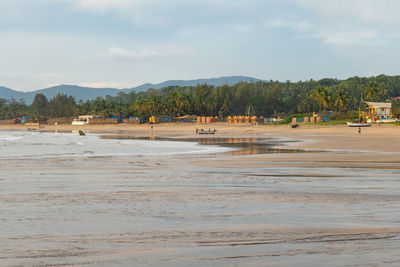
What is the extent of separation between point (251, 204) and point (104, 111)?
628ft

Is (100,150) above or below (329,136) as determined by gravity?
above

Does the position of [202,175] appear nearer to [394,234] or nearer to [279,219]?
[279,219]

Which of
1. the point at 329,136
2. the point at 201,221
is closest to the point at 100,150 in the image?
the point at 201,221

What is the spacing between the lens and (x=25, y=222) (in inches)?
343

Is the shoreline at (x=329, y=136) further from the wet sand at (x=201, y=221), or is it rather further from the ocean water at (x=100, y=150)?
the wet sand at (x=201, y=221)

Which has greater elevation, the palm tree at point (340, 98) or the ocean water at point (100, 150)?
the palm tree at point (340, 98)

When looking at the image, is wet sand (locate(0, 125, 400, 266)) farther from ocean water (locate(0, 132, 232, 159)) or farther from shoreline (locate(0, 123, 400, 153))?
shoreline (locate(0, 123, 400, 153))

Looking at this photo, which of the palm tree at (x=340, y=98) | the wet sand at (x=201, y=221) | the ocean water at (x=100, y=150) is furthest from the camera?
the palm tree at (x=340, y=98)

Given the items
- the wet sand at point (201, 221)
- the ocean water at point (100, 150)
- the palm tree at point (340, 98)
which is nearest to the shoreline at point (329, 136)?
the ocean water at point (100, 150)

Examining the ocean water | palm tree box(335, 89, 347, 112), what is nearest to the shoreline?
the ocean water

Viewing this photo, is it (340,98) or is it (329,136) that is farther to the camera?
(340,98)

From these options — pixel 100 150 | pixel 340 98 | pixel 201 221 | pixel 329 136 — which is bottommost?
pixel 329 136

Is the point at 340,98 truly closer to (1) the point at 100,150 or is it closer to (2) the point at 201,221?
(1) the point at 100,150

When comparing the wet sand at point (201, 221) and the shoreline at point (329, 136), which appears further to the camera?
the shoreline at point (329, 136)
